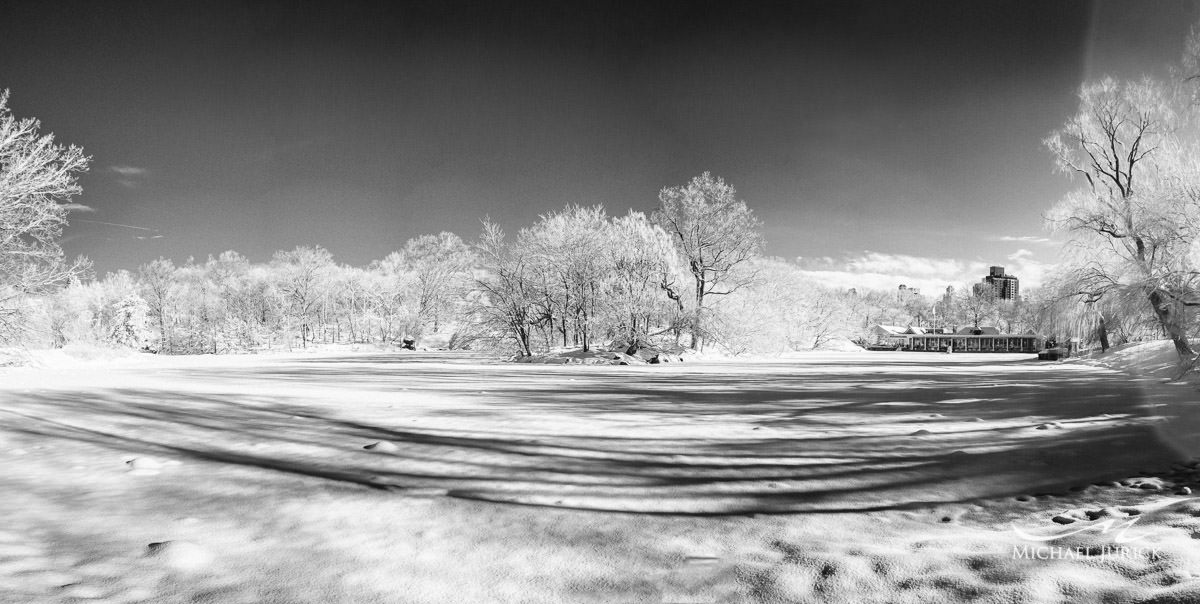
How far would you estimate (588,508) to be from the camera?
3311 millimetres

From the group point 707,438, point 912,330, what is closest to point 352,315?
point 707,438

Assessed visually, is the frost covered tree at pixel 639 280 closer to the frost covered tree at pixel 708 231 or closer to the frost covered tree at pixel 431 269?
the frost covered tree at pixel 708 231

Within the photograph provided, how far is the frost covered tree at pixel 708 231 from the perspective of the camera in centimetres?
2917

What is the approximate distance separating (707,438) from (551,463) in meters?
1.89


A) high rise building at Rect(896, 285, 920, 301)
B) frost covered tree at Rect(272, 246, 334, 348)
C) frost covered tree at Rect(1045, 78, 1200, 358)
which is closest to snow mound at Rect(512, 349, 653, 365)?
frost covered tree at Rect(1045, 78, 1200, 358)

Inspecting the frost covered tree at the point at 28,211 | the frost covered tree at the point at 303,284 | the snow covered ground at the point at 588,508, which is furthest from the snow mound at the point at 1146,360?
the frost covered tree at the point at 303,284

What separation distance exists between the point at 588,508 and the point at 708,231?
27.2 metres

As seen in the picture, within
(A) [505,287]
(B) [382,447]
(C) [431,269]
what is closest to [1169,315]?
(B) [382,447]

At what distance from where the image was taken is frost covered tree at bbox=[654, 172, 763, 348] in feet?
95.7

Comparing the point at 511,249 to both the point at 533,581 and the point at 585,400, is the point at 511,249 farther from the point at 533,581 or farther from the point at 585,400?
the point at 533,581

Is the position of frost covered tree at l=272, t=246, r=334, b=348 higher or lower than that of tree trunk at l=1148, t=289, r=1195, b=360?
higher

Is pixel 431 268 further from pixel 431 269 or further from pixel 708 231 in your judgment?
pixel 708 231

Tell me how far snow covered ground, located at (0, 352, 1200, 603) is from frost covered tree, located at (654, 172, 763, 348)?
2276 cm

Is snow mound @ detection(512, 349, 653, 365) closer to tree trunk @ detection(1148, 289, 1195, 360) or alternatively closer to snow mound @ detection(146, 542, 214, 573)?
tree trunk @ detection(1148, 289, 1195, 360)
